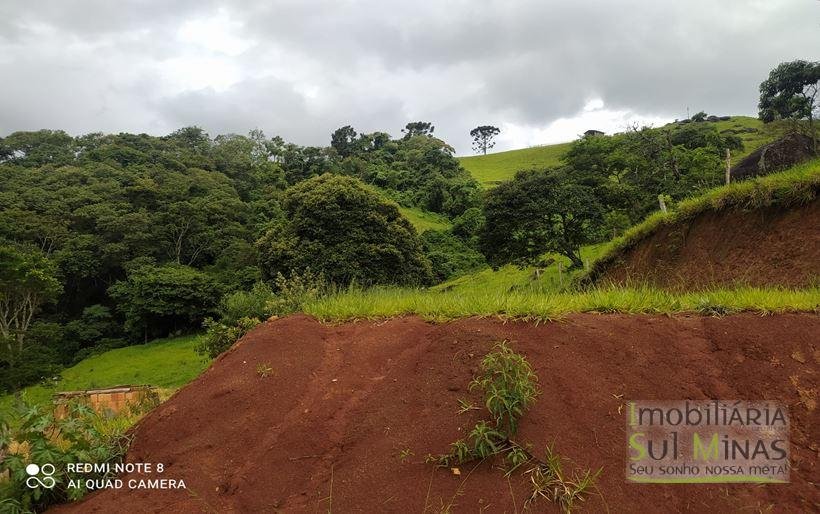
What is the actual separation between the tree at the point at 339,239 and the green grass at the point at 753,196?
16105 millimetres

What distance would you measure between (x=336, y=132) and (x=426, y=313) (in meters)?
72.2

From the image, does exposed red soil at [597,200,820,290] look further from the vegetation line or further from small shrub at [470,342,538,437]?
small shrub at [470,342,538,437]

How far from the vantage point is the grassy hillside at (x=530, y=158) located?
56.8 meters

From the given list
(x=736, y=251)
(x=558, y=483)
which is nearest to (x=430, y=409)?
(x=558, y=483)

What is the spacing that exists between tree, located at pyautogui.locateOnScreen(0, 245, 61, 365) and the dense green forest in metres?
0.12

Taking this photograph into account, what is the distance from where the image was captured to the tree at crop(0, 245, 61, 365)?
102 ft

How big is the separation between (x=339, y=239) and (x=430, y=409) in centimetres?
2412

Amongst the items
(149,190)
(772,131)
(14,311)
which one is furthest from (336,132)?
(772,131)

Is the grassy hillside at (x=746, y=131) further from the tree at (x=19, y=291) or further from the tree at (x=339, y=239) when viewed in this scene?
the tree at (x=19, y=291)

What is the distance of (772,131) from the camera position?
91.3 feet

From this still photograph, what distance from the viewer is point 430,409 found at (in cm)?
454

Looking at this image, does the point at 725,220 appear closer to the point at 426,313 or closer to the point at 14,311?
the point at 426,313

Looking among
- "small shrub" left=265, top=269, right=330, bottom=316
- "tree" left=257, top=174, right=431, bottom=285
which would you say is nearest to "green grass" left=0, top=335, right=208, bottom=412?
"tree" left=257, top=174, right=431, bottom=285

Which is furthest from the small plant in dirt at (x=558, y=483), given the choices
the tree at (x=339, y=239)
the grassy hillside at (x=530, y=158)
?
the grassy hillside at (x=530, y=158)
